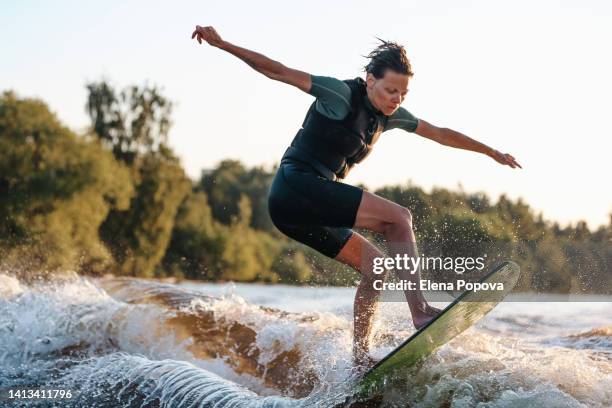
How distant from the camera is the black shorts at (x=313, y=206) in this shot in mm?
5277

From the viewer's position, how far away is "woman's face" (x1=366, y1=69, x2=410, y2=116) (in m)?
5.36

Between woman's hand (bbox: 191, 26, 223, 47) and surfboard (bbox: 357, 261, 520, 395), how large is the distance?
6.75 feet

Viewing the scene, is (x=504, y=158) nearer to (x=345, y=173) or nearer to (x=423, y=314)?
(x=345, y=173)

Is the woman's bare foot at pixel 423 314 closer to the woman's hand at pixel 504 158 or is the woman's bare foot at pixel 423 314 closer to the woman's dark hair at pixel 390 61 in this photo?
the woman's hand at pixel 504 158

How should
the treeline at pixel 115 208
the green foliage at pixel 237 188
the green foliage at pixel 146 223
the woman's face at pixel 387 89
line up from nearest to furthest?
the woman's face at pixel 387 89, the treeline at pixel 115 208, the green foliage at pixel 146 223, the green foliage at pixel 237 188

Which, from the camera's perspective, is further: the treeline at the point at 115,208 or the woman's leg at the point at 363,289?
the treeline at the point at 115,208

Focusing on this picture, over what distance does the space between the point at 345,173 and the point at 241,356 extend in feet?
8.54

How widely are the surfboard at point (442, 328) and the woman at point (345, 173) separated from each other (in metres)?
0.13

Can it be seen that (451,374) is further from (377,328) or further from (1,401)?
(1,401)

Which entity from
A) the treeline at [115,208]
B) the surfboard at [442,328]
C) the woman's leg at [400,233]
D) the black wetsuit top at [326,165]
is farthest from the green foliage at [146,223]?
the woman's leg at [400,233]

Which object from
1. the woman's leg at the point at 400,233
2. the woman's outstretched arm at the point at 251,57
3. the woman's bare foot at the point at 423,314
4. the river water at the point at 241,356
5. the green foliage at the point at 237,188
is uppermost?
the green foliage at the point at 237,188

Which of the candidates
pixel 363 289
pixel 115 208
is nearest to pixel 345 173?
pixel 363 289

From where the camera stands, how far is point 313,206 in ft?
17.5

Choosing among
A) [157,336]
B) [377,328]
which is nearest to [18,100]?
[157,336]
